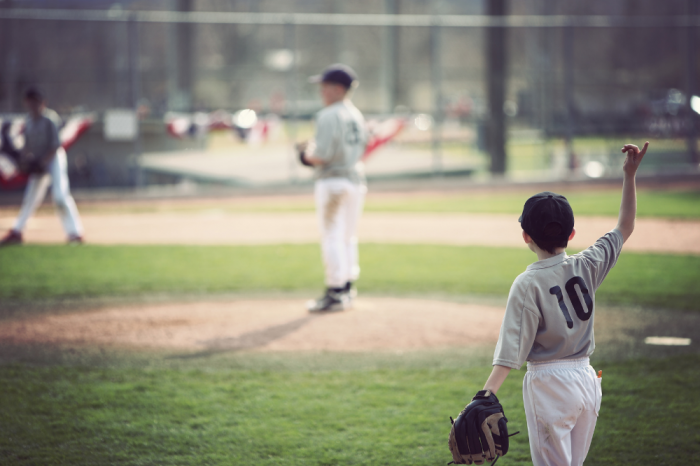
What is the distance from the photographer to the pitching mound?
19.8 ft

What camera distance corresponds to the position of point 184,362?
218 inches

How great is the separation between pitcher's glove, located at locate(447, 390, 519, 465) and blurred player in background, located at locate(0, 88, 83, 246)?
881cm

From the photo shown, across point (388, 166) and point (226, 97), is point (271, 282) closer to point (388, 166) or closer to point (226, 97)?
point (388, 166)

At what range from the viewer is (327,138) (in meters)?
6.63

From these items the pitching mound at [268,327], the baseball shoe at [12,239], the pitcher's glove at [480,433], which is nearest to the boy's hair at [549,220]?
the pitcher's glove at [480,433]

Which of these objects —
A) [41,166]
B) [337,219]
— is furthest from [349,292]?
[41,166]

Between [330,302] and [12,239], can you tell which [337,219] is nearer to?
[330,302]

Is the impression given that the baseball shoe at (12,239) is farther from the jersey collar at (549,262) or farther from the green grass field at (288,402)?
the jersey collar at (549,262)

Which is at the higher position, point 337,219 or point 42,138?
point 42,138

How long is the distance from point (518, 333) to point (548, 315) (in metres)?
0.14

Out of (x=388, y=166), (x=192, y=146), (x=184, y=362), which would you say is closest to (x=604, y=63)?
(x=388, y=166)

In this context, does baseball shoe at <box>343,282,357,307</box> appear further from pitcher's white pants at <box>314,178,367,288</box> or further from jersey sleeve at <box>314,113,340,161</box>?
jersey sleeve at <box>314,113,340,161</box>

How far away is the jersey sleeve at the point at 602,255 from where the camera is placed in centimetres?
290

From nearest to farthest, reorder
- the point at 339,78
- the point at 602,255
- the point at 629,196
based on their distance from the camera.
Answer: the point at 602,255 → the point at 629,196 → the point at 339,78
